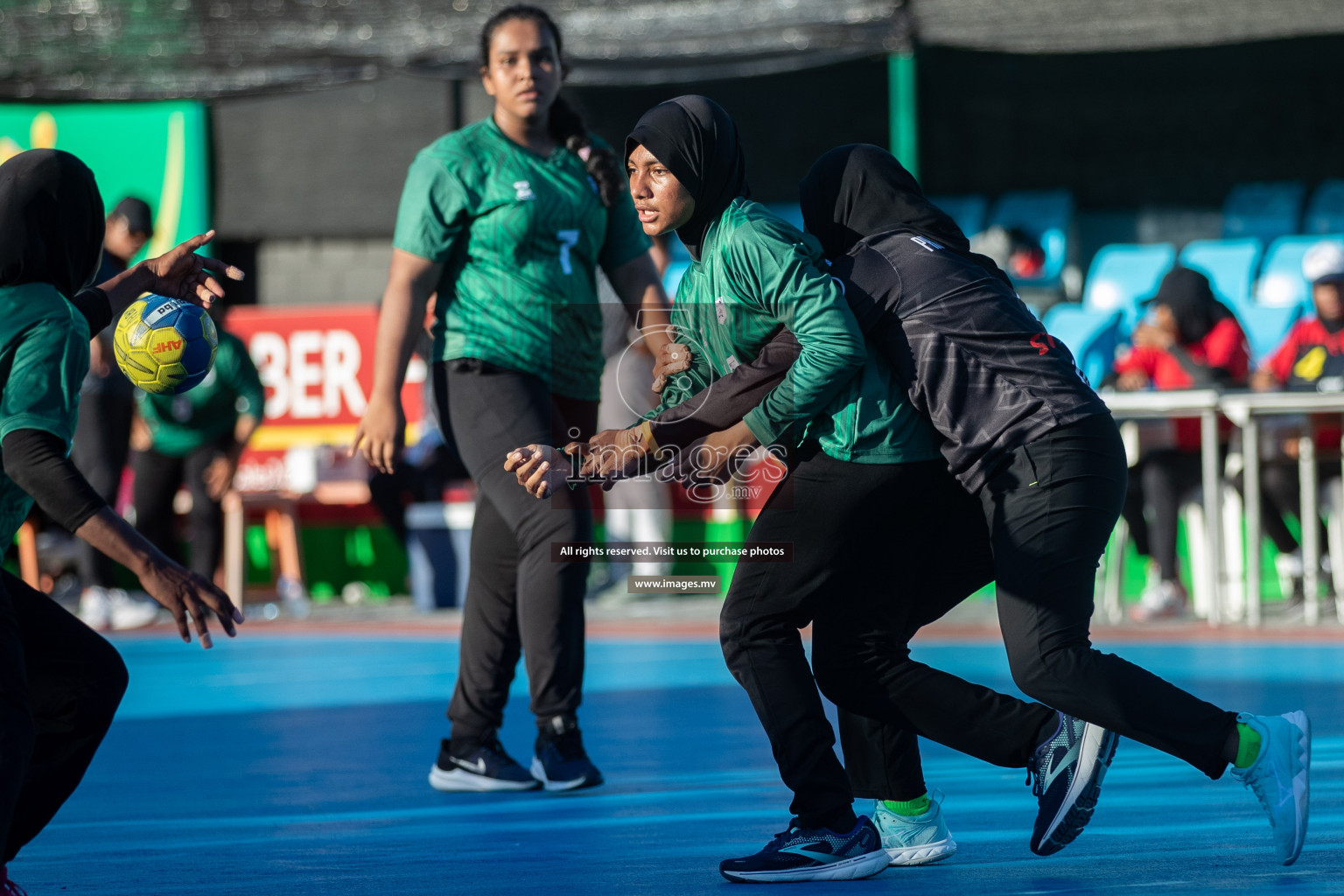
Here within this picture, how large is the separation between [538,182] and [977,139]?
11.5 m

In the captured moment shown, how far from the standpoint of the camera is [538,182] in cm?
462

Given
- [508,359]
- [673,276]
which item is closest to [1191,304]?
[673,276]

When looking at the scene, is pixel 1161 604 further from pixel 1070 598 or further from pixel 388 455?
pixel 1070 598

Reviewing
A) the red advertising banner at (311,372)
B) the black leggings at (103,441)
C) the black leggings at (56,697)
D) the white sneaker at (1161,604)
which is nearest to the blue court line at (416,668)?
the white sneaker at (1161,604)

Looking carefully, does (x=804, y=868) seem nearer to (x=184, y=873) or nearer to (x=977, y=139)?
(x=184, y=873)

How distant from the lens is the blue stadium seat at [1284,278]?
11781 mm

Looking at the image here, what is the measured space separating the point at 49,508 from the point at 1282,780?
7.64ft

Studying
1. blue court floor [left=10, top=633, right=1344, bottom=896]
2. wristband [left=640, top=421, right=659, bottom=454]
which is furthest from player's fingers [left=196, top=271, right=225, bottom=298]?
blue court floor [left=10, top=633, right=1344, bottom=896]

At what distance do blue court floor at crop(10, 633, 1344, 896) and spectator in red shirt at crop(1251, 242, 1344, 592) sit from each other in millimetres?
2242

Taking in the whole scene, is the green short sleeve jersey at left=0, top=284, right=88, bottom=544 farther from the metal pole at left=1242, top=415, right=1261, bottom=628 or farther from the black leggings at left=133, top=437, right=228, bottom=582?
the black leggings at left=133, top=437, right=228, bottom=582

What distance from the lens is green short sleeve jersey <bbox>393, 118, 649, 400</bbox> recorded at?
4.56 m

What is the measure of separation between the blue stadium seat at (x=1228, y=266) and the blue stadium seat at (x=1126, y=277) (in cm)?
20

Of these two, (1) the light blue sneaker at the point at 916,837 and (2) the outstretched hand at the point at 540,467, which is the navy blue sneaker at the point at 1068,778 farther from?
(2) the outstretched hand at the point at 540,467

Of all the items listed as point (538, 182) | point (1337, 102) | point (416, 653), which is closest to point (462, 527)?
point (416, 653)
